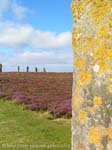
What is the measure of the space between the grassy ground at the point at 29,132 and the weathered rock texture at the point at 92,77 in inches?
452

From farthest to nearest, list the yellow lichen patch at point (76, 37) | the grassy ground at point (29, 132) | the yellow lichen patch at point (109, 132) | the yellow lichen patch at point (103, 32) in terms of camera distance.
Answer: the grassy ground at point (29, 132)
the yellow lichen patch at point (76, 37)
the yellow lichen patch at point (103, 32)
the yellow lichen patch at point (109, 132)

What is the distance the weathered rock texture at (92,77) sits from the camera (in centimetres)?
357

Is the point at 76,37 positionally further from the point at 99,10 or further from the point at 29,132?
the point at 29,132

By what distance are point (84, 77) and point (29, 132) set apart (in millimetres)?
15915

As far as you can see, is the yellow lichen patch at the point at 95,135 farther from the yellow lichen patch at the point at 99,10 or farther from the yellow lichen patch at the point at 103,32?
the yellow lichen patch at the point at 99,10

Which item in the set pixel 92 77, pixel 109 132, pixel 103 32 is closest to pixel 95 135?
pixel 109 132

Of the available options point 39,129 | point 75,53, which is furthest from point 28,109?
point 75,53

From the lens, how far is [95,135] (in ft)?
11.7

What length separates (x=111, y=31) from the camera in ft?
12.1

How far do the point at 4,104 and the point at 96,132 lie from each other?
27464 mm

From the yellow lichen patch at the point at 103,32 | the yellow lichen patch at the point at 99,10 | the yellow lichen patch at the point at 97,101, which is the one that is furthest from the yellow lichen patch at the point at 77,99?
the yellow lichen patch at the point at 99,10

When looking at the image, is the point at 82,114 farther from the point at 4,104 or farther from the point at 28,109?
the point at 4,104

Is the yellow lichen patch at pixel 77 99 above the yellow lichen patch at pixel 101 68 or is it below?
below

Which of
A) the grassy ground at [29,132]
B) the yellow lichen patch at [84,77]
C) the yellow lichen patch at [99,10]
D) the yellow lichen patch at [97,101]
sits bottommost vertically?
the grassy ground at [29,132]
